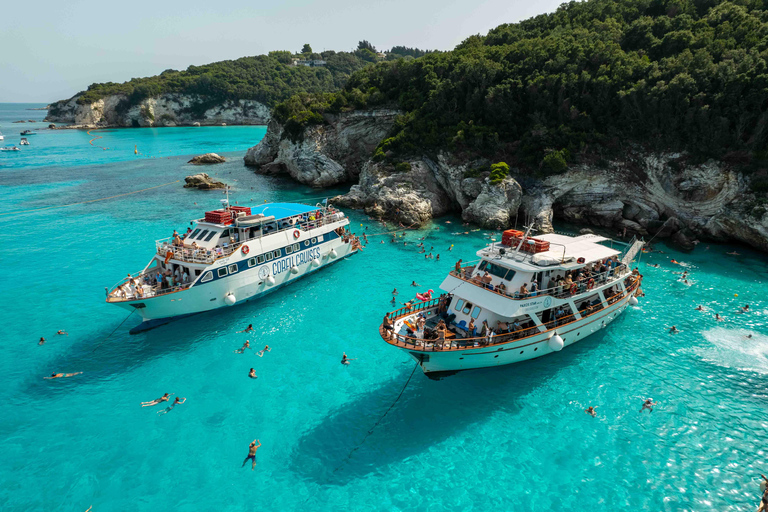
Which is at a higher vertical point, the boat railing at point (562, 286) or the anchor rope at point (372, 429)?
the boat railing at point (562, 286)

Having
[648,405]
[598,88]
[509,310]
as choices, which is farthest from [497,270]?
[598,88]

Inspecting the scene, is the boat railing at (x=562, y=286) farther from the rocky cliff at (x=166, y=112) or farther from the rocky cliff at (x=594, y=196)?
the rocky cliff at (x=166, y=112)

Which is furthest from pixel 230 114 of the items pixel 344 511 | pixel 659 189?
pixel 344 511

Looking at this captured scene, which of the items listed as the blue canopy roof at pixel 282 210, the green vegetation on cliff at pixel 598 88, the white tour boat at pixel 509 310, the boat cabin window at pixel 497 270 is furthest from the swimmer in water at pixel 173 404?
the green vegetation on cliff at pixel 598 88

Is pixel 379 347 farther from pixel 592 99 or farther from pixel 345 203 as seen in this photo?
pixel 592 99

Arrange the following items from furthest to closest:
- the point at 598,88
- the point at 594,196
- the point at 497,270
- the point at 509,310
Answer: the point at 598,88 → the point at 594,196 → the point at 497,270 → the point at 509,310

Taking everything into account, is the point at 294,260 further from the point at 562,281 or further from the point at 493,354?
the point at 562,281

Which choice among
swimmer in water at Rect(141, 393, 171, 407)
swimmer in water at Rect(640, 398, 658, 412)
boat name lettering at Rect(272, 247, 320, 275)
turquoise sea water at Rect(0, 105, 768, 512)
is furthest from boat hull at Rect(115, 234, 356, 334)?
swimmer in water at Rect(640, 398, 658, 412)
